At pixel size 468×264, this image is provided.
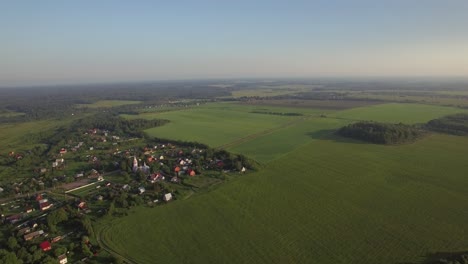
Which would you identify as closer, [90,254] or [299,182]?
[90,254]

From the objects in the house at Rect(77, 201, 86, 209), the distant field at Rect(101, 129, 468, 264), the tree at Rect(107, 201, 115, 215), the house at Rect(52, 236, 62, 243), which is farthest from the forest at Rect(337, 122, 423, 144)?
the house at Rect(52, 236, 62, 243)

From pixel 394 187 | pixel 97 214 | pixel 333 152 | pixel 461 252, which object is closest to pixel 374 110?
pixel 333 152

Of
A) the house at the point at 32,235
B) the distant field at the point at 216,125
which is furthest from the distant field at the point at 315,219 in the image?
the distant field at the point at 216,125

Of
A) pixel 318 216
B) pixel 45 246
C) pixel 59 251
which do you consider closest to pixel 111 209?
pixel 45 246

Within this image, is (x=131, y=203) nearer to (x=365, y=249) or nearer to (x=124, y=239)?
(x=124, y=239)

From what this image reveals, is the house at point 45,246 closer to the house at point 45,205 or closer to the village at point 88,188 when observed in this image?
the village at point 88,188

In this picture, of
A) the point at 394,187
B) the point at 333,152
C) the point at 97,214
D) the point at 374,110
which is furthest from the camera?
the point at 374,110

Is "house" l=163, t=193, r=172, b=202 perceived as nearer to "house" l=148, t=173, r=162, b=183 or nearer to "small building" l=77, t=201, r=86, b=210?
"house" l=148, t=173, r=162, b=183
